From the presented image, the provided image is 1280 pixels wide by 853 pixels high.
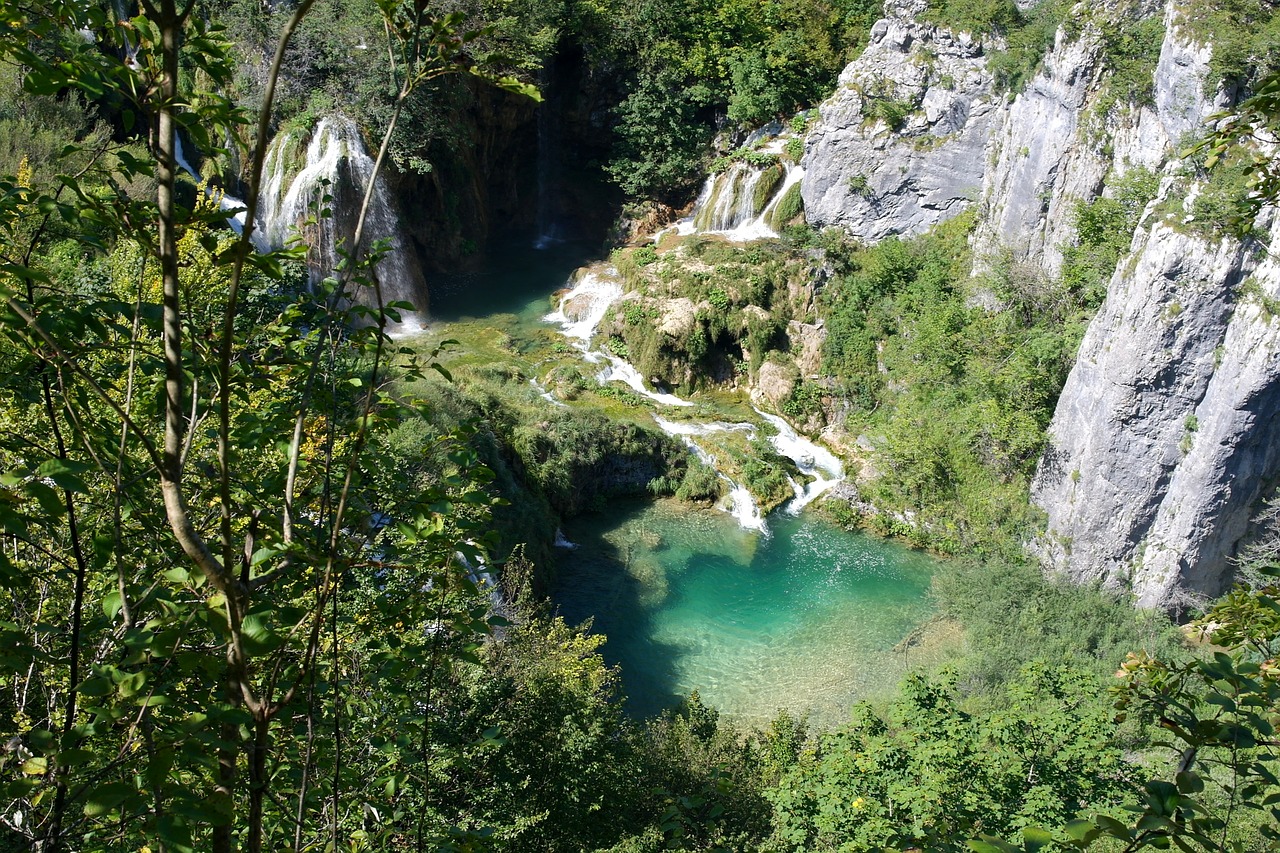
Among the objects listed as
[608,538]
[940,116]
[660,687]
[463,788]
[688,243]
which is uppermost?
[940,116]

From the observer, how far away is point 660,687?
12086 mm

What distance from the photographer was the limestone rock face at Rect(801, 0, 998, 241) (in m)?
19.8

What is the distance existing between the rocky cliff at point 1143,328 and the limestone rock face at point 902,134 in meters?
0.30

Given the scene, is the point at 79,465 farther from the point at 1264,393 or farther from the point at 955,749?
the point at 1264,393

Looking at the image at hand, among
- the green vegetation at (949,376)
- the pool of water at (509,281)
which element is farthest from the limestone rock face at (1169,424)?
the pool of water at (509,281)

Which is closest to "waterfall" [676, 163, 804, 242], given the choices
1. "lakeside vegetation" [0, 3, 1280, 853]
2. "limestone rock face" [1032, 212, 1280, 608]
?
"lakeside vegetation" [0, 3, 1280, 853]

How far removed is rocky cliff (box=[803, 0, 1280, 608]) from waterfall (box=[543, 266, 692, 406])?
790 centimetres

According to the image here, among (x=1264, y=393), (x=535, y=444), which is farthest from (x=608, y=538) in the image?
(x=1264, y=393)

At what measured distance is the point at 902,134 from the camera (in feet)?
67.5

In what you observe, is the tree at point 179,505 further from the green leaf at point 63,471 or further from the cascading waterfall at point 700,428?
the cascading waterfall at point 700,428

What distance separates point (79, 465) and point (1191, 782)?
2439 mm

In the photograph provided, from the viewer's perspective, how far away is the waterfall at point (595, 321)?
19109mm

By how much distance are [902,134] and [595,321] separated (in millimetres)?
8784

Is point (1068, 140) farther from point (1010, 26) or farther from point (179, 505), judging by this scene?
point (179, 505)
